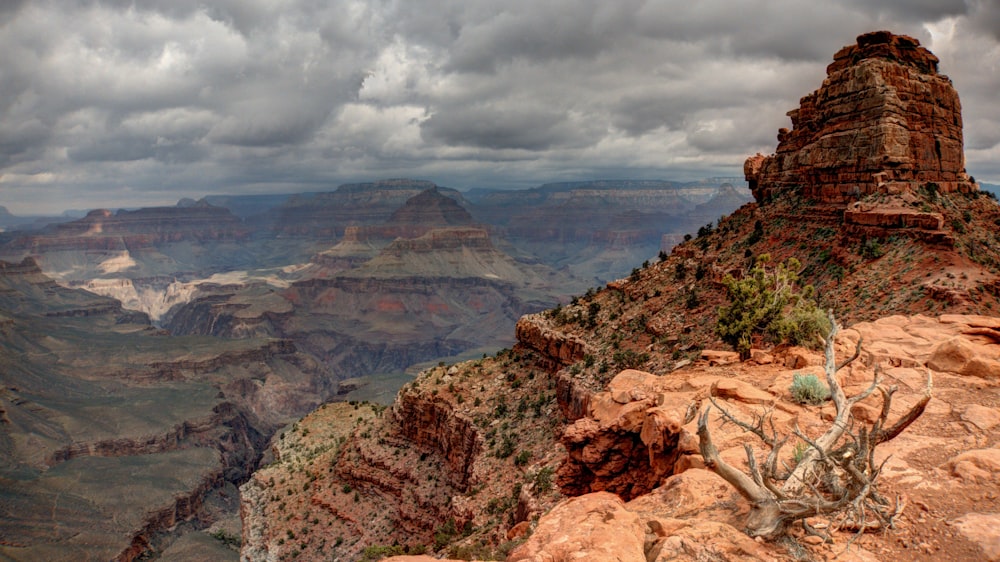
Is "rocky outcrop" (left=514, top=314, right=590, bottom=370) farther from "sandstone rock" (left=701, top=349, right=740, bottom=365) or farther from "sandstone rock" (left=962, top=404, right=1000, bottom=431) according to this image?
"sandstone rock" (left=962, top=404, right=1000, bottom=431)

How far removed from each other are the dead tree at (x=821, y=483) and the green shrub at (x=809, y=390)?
210 inches

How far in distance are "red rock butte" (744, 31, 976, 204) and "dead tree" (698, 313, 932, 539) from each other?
34.2m

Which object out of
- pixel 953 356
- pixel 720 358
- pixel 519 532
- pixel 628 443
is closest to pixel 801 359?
pixel 720 358

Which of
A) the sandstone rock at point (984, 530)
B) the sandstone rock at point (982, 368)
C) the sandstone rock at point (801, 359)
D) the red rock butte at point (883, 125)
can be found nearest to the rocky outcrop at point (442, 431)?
the sandstone rock at point (801, 359)

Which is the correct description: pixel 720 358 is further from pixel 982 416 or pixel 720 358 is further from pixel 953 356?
pixel 982 416

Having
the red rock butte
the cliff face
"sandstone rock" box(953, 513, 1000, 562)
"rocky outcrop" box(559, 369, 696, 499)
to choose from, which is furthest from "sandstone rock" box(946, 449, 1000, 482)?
the cliff face

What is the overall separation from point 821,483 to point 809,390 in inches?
239

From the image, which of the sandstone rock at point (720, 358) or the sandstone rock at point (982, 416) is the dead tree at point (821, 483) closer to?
the sandstone rock at point (982, 416)

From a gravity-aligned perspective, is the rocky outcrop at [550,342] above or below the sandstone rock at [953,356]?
below

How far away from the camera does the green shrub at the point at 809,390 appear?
14977 mm

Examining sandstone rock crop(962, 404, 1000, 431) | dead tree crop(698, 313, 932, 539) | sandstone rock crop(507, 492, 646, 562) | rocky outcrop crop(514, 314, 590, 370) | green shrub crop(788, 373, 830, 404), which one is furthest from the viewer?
rocky outcrop crop(514, 314, 590, 370)

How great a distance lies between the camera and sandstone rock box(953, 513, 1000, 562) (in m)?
8.49

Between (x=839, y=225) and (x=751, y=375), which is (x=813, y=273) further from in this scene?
(x=751, y=375)

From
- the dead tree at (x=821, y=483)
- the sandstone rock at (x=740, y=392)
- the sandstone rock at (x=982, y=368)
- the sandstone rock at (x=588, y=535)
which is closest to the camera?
the dead tree at (x=821, y=483)
